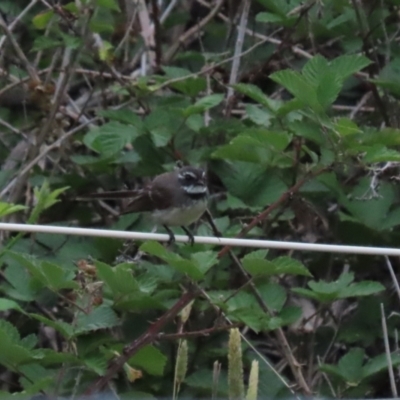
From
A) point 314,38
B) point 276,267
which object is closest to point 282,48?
point 314,38

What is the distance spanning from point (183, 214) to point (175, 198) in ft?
0.31

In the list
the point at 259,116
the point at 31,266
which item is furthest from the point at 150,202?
the point at 31,266

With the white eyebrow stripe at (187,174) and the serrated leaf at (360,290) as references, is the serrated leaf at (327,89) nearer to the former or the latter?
the serrated leaf at (360,290)

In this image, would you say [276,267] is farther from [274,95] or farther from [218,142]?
[274,95]

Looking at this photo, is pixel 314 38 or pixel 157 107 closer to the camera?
pixel 157 107

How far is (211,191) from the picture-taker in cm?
459

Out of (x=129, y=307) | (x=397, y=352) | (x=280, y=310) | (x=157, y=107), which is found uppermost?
(x=157, y=107)

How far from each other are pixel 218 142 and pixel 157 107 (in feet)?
1.01

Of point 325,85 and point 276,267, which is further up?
point 325,85

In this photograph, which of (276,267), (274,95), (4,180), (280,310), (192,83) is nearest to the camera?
(276,267)

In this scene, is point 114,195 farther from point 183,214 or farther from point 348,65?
point 348,65

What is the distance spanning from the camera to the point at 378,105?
445 centimetres

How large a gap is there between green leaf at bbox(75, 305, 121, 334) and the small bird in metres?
0.75

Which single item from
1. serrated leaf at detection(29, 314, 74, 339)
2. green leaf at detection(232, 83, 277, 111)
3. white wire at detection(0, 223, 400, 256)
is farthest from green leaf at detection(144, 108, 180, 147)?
serrated leaf at detection(29, 314, 74, 339)
